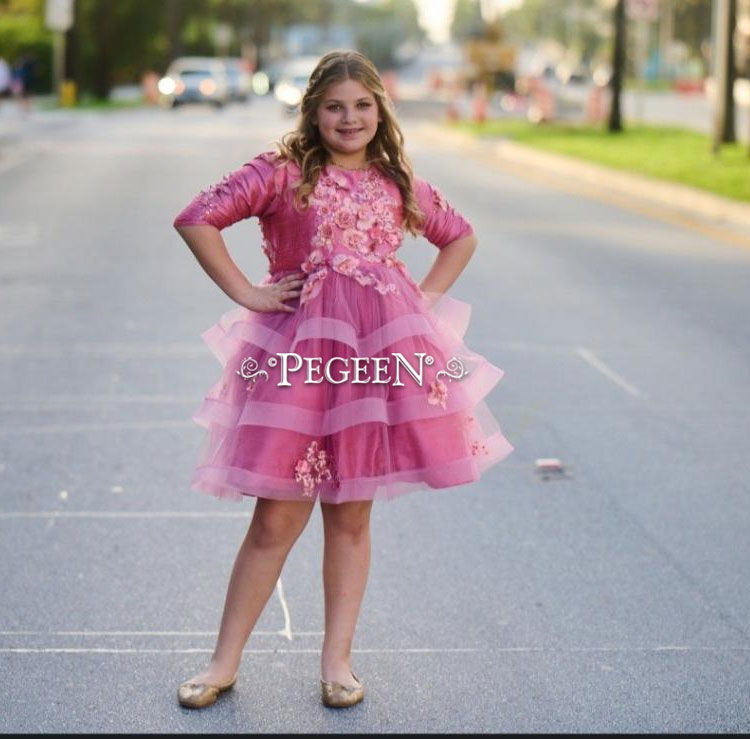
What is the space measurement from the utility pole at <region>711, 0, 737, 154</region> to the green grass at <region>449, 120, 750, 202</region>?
1.73ft

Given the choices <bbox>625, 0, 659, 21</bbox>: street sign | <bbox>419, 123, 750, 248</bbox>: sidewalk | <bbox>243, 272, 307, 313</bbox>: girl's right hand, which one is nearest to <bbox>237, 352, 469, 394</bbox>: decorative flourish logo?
<bbox>243, 272, 307, 313</bbox>: girl's right hand

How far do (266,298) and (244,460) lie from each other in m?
0.44

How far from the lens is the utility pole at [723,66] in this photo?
93.1ft

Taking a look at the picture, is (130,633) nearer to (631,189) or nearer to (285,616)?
(285,616)

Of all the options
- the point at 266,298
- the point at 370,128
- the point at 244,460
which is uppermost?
the point at 370,128

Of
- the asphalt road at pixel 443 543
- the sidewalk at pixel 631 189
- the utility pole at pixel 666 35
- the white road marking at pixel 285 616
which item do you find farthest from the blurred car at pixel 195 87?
the utility pole at pixel 666 35

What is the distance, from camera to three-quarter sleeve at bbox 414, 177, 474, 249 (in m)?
4.82

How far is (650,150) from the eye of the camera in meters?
32.4

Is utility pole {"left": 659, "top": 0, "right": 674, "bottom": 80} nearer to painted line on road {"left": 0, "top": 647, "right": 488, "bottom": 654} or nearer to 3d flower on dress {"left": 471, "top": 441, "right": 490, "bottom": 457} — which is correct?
painted line on road {"left": 0, "top": 647, "right": 488, "bottom": 654}

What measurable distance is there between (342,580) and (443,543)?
178cm

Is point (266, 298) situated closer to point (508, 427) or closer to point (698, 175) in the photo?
point (508, 427)

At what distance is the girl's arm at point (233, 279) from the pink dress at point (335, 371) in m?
0.03

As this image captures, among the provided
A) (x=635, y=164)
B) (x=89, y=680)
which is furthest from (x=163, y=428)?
(x=635, y=164)

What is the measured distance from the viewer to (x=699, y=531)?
668 centimetres
